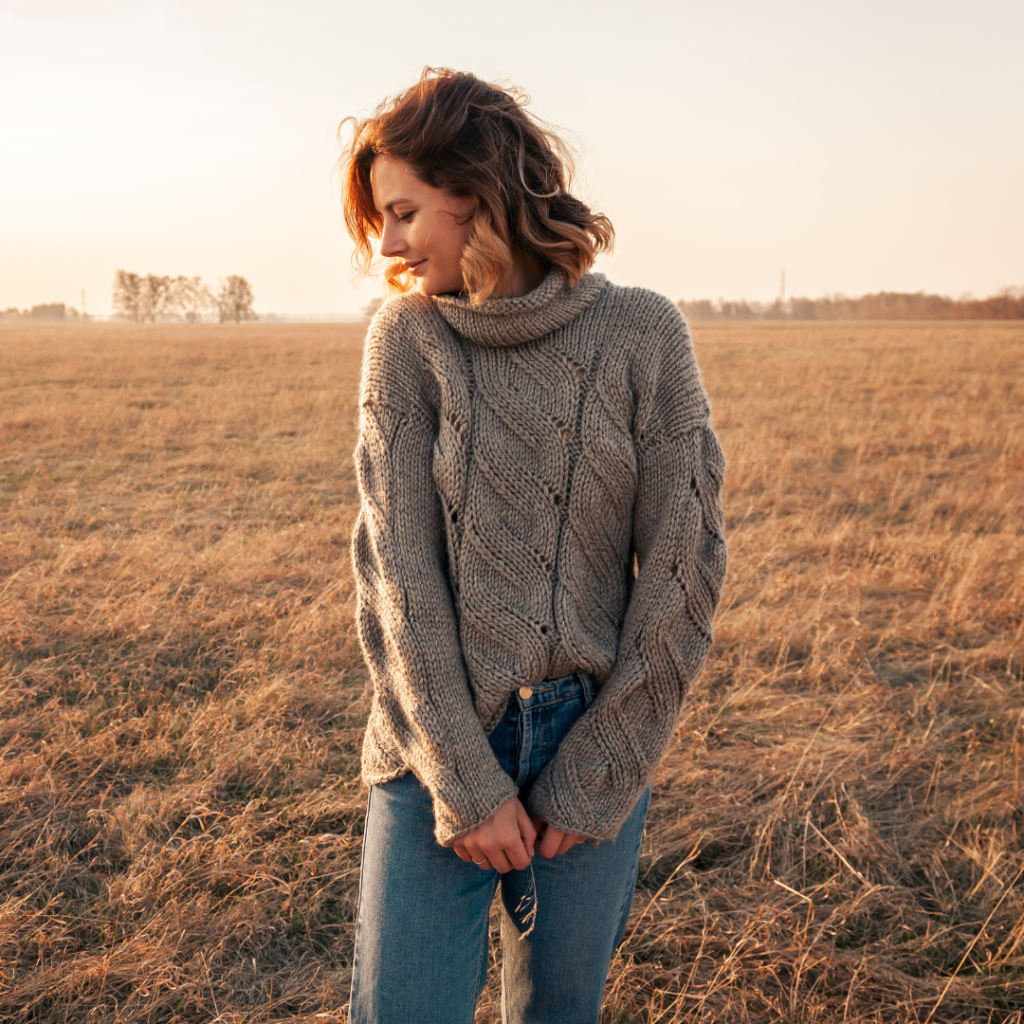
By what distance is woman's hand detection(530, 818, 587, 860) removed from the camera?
150 cm

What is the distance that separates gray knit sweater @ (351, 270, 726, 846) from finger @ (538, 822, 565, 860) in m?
0.03

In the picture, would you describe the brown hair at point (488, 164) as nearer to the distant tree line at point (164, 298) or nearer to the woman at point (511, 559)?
the woman at point (511, 559)

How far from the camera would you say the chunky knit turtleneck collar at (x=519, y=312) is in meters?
1.59

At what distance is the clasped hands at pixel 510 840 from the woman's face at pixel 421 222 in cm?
107

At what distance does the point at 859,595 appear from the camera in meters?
5.31

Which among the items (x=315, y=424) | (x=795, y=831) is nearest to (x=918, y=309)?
(x=315, y=424)

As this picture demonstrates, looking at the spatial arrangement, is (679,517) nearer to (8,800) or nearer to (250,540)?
(8,800)

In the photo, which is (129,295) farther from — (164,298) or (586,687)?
(586,687)

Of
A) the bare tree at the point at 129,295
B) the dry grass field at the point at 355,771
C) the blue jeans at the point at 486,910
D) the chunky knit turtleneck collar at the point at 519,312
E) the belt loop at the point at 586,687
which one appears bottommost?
the dry grass field at the point at 355,771

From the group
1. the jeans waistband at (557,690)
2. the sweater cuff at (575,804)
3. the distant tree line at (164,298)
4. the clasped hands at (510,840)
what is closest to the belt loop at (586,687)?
the jeans waistband at (557,690)

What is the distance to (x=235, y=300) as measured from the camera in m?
98.2

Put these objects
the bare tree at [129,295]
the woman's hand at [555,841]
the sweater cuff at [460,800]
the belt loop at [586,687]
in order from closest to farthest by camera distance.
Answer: the sweater cuff at [460,800] < the woman's hand at [555,841] < the belt loop at [586,687] < the bare tree at [129,295]

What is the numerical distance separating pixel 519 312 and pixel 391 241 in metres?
0.30

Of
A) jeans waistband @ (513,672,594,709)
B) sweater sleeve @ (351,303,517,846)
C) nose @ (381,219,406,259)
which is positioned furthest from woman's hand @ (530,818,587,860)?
nose @ (381,219,406,259)
